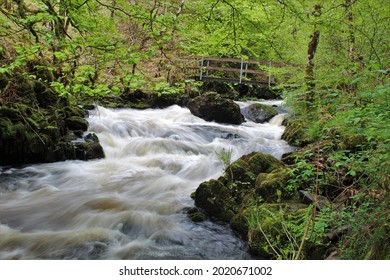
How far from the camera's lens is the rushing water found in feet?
14.2

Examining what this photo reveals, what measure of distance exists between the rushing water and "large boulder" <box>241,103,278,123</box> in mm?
2820

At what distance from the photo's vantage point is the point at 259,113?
42.9 ft

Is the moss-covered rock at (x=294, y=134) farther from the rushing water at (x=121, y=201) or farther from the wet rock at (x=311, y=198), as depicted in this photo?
the wet rock at (x=311, y=198)

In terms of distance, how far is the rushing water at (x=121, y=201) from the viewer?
4328mm

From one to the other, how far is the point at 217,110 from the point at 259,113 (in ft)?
6.63

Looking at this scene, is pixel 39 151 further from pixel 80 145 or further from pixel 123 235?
pixel 123 235

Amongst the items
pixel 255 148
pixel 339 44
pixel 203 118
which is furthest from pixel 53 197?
pixel 203 118

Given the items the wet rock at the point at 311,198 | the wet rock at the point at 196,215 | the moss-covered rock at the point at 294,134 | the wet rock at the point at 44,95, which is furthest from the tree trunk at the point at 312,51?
the wet rock at the point at 44,95

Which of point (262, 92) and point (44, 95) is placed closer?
point (44, 95)

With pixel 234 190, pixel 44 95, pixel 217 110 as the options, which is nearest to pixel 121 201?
pixel 234 190

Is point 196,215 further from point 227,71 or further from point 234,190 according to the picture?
point 227,71

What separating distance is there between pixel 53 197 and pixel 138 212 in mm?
1800

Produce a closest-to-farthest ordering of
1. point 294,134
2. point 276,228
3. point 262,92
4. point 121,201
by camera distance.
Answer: point 276,228
point 121,201
point 294,134
point 262,92

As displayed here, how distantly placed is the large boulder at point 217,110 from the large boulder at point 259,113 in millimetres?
781
